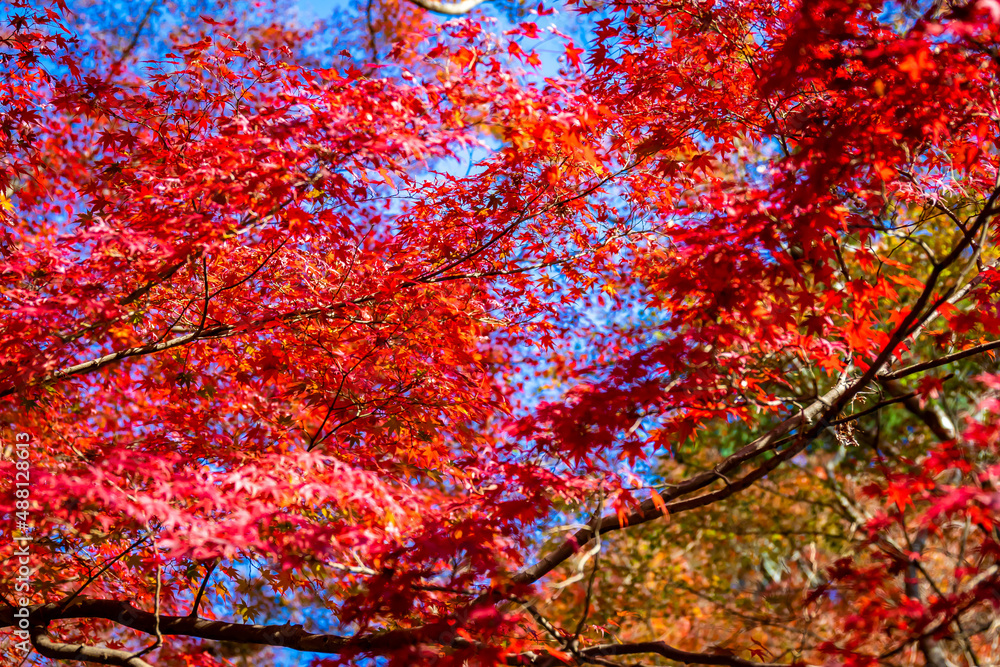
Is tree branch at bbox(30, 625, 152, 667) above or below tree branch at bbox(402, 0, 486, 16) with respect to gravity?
below

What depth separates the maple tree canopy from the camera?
131 inches

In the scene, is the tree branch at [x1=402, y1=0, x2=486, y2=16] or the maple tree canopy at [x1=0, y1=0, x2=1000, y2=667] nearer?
the maple tree canopy at [x1=0, y1=0, x2=1000, y2=667]

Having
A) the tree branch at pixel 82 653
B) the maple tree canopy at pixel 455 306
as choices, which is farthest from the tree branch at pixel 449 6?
the tree branch at pixel 82 653

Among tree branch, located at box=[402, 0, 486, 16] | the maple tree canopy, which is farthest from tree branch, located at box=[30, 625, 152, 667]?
tree branch, located at box=[402, 0, 486, 16]

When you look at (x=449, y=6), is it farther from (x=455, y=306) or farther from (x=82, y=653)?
(x=82, y=653)

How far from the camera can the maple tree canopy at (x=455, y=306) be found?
10.9ft

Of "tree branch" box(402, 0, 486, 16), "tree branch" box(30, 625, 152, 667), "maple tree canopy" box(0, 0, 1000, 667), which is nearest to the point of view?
"maple tree canopy" box(0, 0, 1000, 667)

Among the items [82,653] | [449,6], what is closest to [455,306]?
[82,653]

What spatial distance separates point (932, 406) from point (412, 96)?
717cm

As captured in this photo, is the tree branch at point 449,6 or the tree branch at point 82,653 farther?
the tree branch at point 449,6

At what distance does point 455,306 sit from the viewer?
450 cm

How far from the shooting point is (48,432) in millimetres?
5605

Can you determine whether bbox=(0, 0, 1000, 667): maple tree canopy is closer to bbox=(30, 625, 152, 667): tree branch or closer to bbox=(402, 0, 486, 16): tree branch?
bbox=(30, 625, 152, 667): tree branch

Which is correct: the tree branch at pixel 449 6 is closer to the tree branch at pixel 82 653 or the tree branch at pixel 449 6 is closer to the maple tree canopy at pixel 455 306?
the maple tree canopy at pixel 455 306
